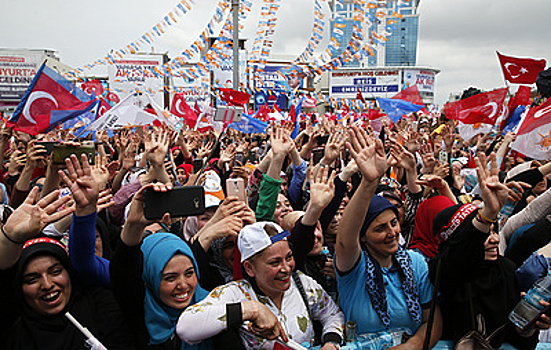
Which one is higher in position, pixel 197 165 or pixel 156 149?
pixel 156 149

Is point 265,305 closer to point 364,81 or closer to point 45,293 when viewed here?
point 45,293

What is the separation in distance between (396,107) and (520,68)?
3.71m

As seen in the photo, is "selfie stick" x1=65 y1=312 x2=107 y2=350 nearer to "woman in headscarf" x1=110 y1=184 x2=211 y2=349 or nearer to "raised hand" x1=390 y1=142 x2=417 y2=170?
"woman in headscarf" x1=110 y1=184 x2=211 y2=349

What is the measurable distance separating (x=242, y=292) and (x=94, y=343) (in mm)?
779

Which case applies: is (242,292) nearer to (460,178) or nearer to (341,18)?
(460,178)

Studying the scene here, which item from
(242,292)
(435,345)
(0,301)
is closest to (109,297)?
(0,301)

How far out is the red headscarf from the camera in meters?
3.00

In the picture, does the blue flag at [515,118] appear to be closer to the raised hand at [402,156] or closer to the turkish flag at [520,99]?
the turkish flag at [520,99]

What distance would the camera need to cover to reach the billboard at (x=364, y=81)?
45938 mm

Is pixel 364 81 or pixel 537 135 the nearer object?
pixel 537 135

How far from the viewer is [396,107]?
1006 cm

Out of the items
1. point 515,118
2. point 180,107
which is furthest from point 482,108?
point 180,107

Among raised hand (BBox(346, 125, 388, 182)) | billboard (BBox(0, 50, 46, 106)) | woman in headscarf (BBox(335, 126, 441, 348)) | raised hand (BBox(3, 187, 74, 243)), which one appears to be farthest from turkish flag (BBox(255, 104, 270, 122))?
billboard (BBox(0, 50, 46, 106))

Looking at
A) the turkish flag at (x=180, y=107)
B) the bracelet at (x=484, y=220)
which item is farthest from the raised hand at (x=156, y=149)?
the turkish flag at (x=180, y=107)
